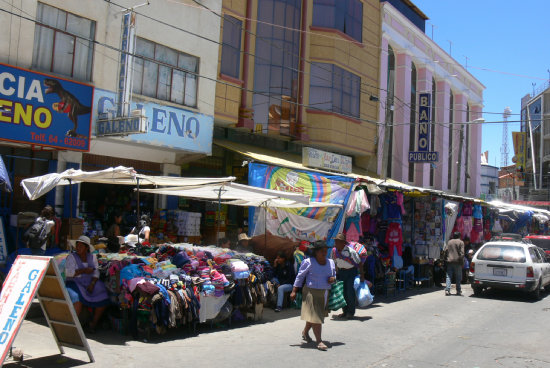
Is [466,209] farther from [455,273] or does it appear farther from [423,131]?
[423,131]

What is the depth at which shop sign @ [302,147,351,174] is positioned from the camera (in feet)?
62.6

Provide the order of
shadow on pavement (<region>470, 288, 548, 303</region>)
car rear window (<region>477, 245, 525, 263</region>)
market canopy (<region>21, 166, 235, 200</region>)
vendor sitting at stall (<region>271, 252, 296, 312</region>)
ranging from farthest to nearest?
shadow on pavement (<region>470, 288, 548, 303</region>), car rear window (<region>477, 245, 525, 263</region>), vendor sitting at stall (<region>271, 252, 296, 312</region>), market canopy (<region>21, 166, 235, 200</region>)

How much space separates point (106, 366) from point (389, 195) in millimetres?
10444

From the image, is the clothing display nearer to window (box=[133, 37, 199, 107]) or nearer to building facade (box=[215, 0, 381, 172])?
window (box=[133, 37, 199, 107])

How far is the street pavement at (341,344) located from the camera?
6988 millimetres

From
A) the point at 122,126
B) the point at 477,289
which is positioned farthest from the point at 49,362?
the point at 477,289

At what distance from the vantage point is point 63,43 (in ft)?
42.5

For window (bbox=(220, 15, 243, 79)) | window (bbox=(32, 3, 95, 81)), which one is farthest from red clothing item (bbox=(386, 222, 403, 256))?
window (bbox=(32, 3, 95, 81))

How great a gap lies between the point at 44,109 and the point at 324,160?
36.1 ft

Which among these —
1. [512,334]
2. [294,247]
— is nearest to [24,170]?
[294,247]

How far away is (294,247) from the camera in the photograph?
40.6 ft

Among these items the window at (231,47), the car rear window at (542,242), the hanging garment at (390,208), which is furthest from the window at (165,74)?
the car rear window at (542,242)

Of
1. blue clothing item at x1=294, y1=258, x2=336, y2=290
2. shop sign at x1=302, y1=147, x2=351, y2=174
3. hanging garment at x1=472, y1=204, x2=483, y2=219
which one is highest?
shop sign at x1=302, y1=147, x2=351, y2=174

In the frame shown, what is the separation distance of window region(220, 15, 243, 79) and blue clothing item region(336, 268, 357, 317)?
10.1 metres
